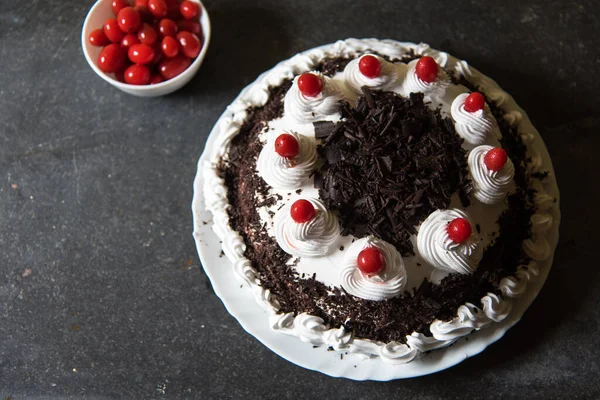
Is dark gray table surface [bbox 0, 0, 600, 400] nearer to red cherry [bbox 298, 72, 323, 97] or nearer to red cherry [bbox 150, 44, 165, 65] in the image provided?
red cherry [bbox 150, 44, 165, 65]

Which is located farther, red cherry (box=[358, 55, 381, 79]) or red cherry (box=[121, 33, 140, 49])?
red cherry (box=[121, 33, 140, 49])

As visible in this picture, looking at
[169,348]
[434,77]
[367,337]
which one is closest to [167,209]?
[169,348]

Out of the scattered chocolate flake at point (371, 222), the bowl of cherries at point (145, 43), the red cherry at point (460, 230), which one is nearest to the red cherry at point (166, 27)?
the bowl of cherries at point (145, 43)

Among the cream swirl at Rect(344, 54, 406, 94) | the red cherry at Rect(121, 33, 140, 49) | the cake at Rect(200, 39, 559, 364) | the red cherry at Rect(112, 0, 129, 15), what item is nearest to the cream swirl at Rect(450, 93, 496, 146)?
the cake at Rect(200, 39, 559, 364)

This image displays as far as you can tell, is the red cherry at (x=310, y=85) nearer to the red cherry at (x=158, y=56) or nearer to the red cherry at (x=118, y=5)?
the red cherry at (x=158, y=56)

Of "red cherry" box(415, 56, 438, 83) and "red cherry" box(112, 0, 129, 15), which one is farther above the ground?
"red cherry" box(415, 56, 438, 83)
